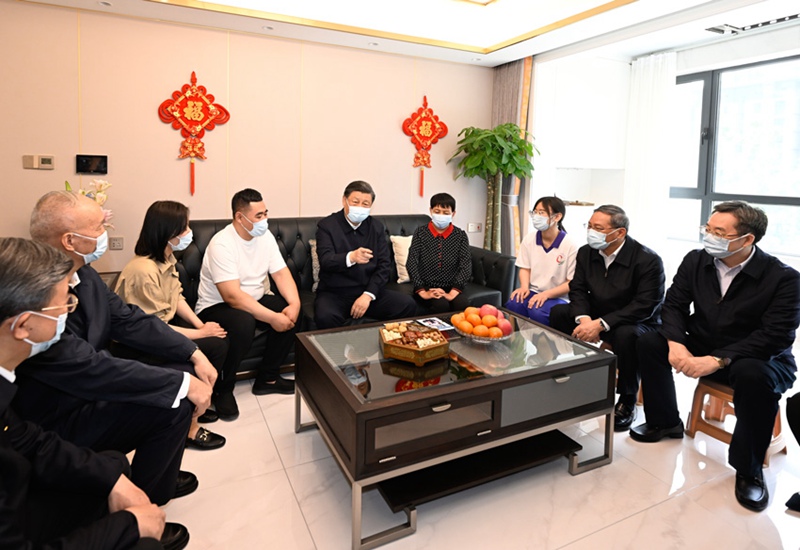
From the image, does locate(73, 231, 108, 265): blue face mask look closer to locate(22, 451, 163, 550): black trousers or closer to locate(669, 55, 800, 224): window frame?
locate(22, 451, 163, 550): black trousers

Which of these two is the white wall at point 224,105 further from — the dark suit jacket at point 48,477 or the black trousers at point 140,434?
the dark suit jacket at point 48,477

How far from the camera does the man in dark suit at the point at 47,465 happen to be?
44.8 inches

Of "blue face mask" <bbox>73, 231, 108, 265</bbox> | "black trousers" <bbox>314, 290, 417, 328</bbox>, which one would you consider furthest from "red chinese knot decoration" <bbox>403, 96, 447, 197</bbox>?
"blue face mask" <bbox>73, 231, 108, 265</bbox>

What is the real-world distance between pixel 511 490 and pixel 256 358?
5.59 feet

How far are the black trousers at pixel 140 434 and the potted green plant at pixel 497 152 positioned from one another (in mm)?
3474

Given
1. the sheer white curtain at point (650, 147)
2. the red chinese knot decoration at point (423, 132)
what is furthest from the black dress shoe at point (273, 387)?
the sheer white curtain at point (650, 147)

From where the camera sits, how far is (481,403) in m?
1.90

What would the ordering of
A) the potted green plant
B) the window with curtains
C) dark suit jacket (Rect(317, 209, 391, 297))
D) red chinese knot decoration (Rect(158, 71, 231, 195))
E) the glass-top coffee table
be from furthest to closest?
1. the potted green plant
2. the window with curtains
3. red chinese knot decoration (Rect(158, 71, 231, 195))
4. dark suit jacket (Rect(317, 209, 391, 297))
5. the glass-top coffee table

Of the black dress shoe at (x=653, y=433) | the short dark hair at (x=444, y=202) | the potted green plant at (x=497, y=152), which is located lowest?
the black dress shoe at (x=653, y=433)

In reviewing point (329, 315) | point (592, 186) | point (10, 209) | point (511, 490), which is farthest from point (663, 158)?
point (10, 209)

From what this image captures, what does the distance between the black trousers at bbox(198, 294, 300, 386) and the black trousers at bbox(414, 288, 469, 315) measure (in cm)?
94

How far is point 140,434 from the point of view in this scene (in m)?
1.67

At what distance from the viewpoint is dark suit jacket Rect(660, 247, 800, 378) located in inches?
83.2

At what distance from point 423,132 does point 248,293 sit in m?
2.44
